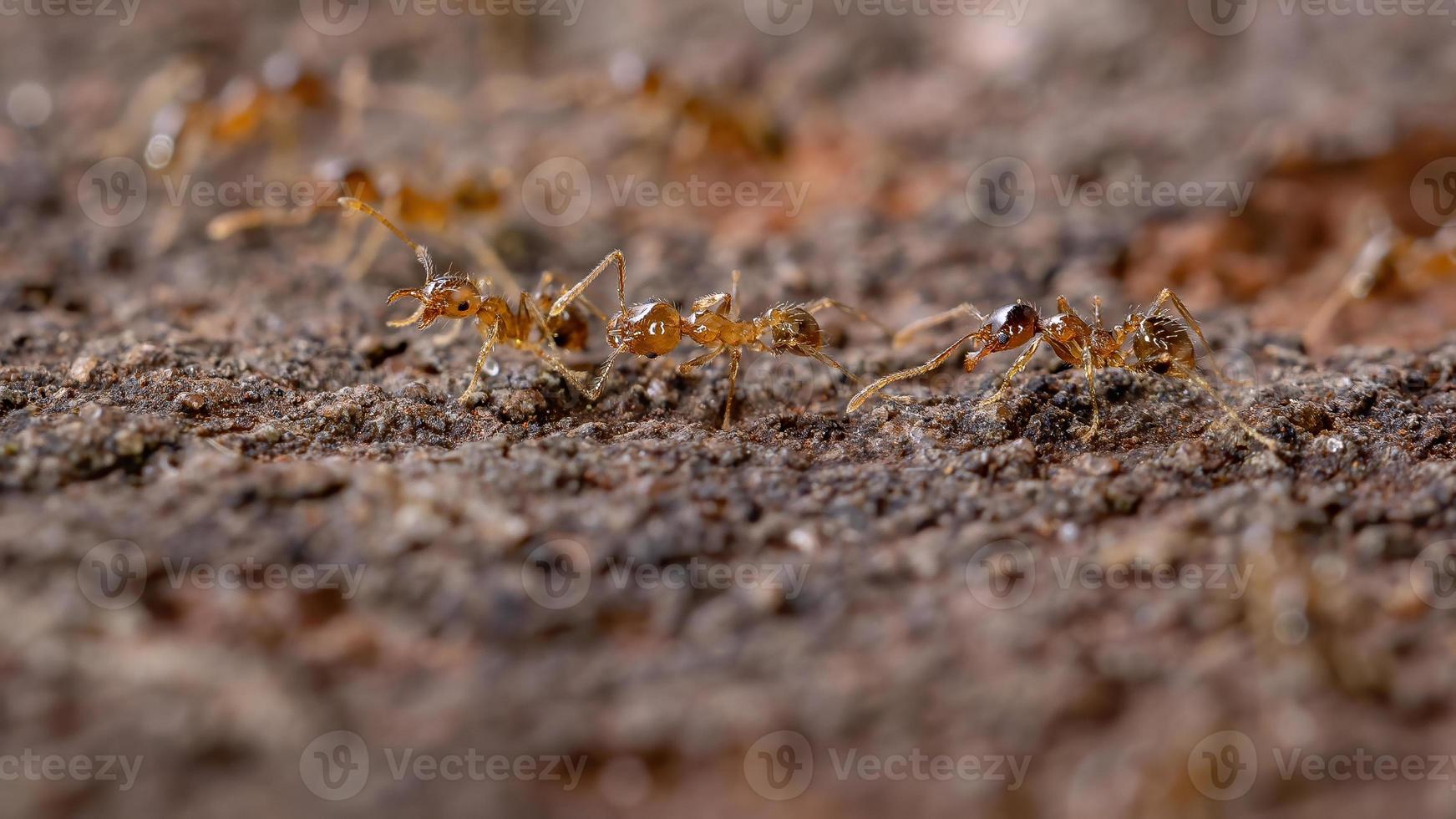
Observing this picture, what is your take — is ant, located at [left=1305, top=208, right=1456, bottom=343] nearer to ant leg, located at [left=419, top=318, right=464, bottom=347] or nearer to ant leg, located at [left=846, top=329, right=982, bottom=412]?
ant leg, located at [left=846, top=329, right=982, bottom=412]

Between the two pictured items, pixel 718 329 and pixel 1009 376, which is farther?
pixel 718 329

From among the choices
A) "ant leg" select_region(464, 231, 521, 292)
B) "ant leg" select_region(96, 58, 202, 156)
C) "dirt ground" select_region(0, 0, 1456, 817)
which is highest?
"ant leg" select_region(96, 58, 202, 156)

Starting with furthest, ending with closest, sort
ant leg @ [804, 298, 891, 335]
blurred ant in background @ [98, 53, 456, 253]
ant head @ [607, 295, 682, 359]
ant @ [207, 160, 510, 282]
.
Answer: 1. blurred ant in background @ [98, 53, 456, 253]
2. ant @ [207, 160, 510, 282]
3. ant leg @ [804, 298, 891, 335]
4. ant head @ [607, 295, 682, 359]

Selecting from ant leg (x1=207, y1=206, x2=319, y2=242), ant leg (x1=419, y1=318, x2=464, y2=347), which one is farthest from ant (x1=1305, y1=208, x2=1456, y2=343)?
ant leg (x1=207, y1=206, x2=319, y2=242)

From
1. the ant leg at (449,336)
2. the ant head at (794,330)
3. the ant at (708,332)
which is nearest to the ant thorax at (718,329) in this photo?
the ant at (708,332)

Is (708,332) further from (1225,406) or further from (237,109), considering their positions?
(237,109)

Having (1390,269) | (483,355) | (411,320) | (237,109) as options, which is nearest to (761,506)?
(483,355)

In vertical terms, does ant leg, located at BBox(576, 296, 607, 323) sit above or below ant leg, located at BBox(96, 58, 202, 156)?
below

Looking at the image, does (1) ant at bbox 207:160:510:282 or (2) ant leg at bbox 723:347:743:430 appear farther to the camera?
(1) ant at bbox 207:160:510:282
